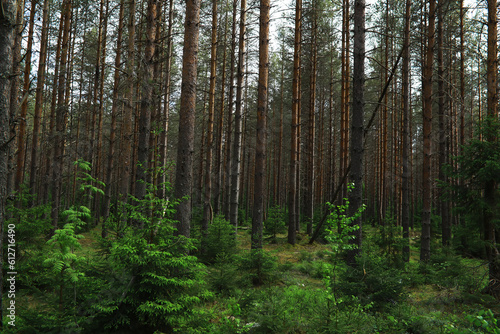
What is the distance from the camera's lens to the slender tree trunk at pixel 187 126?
214 inches

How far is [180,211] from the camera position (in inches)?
214

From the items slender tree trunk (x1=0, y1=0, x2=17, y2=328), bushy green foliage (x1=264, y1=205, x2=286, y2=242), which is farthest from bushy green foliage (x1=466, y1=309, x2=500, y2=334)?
bushy green foliage (x1=264, y1=205, x2=286, y2=242)

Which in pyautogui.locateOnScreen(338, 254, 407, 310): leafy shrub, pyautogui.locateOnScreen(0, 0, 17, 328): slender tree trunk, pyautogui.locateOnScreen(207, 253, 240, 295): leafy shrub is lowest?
pyautogui.locateOnScreen(207, 253, 240, 295): leafy shrub

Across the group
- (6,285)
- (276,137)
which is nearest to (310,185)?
(6,285)

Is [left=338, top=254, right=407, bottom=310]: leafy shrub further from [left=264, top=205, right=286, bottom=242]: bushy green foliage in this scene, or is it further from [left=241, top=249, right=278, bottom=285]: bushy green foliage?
[left=264, top=205, right=286, bottom=242]: bushy green foliage

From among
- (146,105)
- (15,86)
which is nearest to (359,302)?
(146,105)

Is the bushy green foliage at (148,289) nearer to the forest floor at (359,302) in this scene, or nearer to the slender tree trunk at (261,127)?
the forest floor at (359,302)

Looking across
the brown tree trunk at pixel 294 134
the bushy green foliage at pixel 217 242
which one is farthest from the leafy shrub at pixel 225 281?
the brown tree trunk at pixel 294 134

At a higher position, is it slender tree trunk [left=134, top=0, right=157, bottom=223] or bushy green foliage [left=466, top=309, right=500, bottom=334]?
slender tree trunk [left=134, top=0, right=157, bottom=223]

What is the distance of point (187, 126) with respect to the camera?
18.4 feet

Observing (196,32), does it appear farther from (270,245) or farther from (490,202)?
(270,245)

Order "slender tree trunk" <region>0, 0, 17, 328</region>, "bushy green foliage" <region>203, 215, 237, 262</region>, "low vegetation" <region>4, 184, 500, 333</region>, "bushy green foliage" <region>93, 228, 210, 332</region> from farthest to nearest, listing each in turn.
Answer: "bushy green foliage" <region>203, 215, 237, 262</region>, "bushy green foliage" <region>93, 228, 210, 332</region>, "low vegetation" <region>4, 184, 500, 333</region>, "slender tree trunk" <region>0, 0, 17, 328</region>

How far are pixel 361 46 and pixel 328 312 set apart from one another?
250 inches

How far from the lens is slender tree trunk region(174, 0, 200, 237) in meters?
5.44
